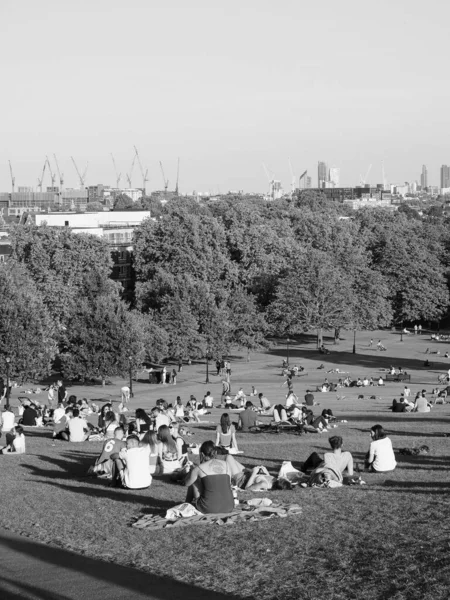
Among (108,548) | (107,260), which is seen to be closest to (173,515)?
(108,548)

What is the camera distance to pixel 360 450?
2266 cm

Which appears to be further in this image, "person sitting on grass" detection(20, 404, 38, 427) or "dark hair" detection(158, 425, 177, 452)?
"person sitting on grass" detection(20, 404, 38, 427)

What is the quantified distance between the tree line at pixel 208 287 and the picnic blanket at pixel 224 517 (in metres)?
38.1

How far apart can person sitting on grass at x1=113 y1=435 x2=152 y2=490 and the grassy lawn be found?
20 centimetres

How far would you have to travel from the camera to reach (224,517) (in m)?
14.9

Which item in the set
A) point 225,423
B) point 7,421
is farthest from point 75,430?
point 225,423

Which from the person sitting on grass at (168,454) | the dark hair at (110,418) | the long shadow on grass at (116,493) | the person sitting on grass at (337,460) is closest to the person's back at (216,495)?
the long shadow on grass at (116,493)

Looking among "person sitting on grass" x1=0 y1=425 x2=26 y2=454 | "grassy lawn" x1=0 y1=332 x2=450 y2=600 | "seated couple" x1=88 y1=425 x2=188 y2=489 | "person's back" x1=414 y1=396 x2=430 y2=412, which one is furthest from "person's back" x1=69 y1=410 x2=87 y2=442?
"person's back" x1=414 y1=396 x2=430 y2=412

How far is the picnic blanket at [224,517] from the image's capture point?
14.8 metres

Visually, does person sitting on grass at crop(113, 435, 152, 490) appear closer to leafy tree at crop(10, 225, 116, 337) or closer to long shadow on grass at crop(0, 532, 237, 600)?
long shadow on grass at crop(0, 532, 237, 600)

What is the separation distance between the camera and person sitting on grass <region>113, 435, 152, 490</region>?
1789cm

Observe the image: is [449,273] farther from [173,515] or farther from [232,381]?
[173,515]

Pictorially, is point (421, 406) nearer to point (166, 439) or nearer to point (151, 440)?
point (166, 439)

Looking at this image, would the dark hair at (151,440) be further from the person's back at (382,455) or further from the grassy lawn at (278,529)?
the person's back at (382,455)
